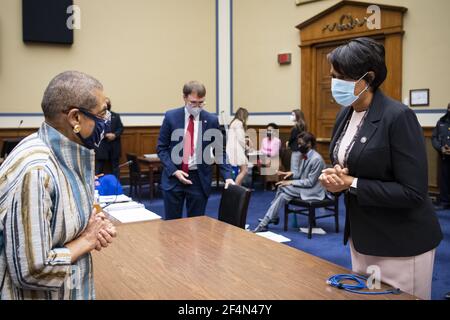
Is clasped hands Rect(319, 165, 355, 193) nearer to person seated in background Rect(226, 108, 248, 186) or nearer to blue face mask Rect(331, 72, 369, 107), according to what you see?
blue face mask Rect(331, 72, 369, 107)

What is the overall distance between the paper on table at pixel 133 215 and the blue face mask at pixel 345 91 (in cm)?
147

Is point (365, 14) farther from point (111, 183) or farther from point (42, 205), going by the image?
point (42, 205)

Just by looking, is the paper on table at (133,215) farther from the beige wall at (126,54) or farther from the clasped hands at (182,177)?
the beige wall at (126,54)

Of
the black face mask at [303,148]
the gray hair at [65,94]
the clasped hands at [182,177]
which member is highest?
the gray hair at [65,94]

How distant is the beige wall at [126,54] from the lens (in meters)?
8.13

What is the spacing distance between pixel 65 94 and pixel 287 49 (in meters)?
8.25

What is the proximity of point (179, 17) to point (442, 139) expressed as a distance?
5.64 meters

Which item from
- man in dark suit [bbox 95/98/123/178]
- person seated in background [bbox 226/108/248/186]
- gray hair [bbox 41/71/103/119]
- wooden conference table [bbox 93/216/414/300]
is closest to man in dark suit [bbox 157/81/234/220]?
wooden conference table [bbox 93/216/414/300]

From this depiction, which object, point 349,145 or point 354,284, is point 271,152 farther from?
point 354,284

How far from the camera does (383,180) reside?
178 cm

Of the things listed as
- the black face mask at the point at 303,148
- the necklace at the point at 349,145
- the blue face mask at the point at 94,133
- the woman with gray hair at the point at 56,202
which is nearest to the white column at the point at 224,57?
the black face mask at the point at 303,148

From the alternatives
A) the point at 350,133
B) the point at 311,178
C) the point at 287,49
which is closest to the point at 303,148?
the point at 311,178
